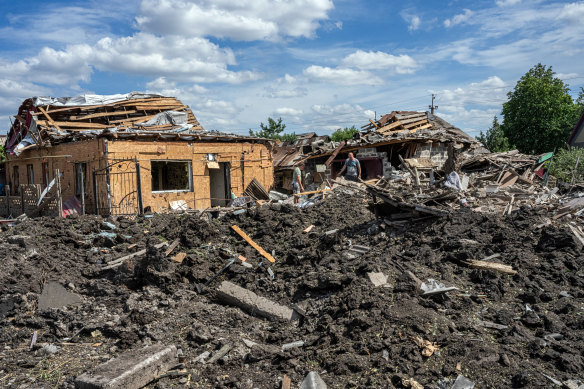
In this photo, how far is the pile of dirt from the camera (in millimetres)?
4805

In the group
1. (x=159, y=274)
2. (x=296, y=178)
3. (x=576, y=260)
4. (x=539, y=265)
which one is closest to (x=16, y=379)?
(x=159, y=274)

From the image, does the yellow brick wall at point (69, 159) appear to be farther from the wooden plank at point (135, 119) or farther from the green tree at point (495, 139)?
the green tree at point (495, 139)

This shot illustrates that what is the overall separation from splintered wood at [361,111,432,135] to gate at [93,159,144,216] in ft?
37.6

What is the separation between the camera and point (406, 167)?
17984 mm

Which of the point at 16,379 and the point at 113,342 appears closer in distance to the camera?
the point at 16,379

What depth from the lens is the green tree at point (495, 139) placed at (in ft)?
99.0

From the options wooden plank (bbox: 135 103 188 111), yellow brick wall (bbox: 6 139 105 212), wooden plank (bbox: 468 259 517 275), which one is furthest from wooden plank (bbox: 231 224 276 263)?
wooden plank (bbox: 135 103 188 111)

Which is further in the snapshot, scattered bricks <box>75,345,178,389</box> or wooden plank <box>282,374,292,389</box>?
wooden plank <box>282,374,292,389</box>

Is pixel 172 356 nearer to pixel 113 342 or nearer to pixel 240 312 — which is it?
pixel 113 342

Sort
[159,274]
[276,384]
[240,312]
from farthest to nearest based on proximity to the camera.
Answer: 1. [159,274]
2. [240,312]
3. [276,384]

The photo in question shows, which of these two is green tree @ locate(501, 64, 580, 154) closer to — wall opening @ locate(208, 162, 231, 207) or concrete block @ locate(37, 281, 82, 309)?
→ wall opening @ locate(208, 162, 231, 207)

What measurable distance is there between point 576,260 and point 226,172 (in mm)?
13607

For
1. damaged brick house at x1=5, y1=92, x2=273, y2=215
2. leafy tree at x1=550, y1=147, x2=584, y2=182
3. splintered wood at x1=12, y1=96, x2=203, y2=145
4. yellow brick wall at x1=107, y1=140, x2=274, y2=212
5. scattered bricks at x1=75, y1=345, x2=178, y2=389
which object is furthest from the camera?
leafy tree at x1=550, y1=147, x2=584, y2=182

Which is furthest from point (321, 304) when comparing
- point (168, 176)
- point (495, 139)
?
point (495, 139)
